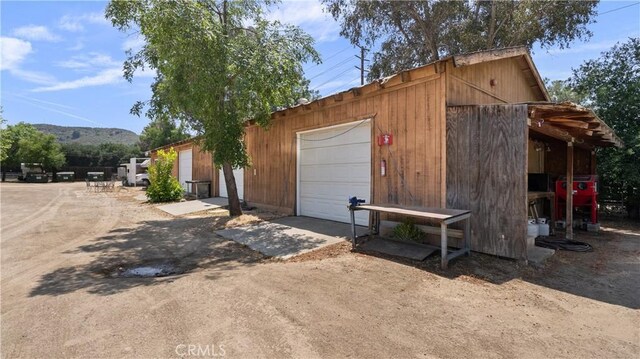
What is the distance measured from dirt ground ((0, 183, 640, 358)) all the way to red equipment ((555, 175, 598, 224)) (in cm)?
227

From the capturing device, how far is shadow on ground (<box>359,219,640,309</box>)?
13.4ft

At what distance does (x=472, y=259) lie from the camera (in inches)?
202

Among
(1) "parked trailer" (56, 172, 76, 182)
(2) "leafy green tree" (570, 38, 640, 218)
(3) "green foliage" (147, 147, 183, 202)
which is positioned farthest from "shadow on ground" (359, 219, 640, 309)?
(1) "parked trailer" (56, 172, 76, 182)

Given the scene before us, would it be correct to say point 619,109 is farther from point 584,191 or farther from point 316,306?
point 316,306

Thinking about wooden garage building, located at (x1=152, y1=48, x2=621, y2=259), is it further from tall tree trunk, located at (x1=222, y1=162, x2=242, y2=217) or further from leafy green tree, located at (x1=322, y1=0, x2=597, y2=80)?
leafy green tree, located at (x1=322, y1=0, x2=597, y2=80)

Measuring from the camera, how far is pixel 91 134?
249 ft

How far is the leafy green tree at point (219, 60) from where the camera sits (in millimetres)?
7016

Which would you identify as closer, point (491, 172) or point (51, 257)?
point (491, 172)

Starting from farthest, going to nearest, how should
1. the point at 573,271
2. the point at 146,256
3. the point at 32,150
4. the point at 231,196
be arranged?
the point at 32,150 < the point at 231,196 < the point at 146,256 < the point at 573,271

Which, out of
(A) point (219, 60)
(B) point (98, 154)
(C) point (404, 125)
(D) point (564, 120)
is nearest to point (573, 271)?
(D) point (564, 120)

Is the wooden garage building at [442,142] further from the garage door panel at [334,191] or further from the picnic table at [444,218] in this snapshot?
the picnic table at [444,218]

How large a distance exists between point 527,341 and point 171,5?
7913mm

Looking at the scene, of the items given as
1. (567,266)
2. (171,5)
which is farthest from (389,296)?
(171,5)

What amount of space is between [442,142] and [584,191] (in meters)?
5.06
